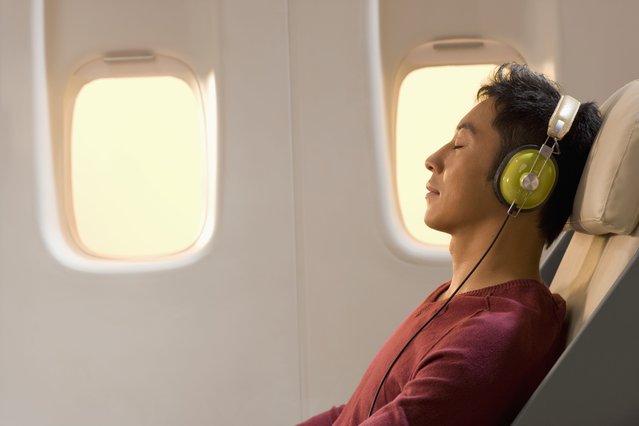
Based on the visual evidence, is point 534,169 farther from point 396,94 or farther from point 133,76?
point 133,76

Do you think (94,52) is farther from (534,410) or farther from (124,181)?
(534,410)

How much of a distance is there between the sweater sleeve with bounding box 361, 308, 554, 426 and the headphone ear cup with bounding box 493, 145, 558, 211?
0.21 meters

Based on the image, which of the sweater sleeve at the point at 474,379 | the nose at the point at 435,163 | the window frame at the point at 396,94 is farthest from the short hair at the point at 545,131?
the window frame at the point at 396,94

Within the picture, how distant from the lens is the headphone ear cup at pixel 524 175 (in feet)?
→ 4.49

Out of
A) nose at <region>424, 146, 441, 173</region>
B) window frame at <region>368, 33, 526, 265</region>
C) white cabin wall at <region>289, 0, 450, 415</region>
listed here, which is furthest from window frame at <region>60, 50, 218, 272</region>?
nose at <region>424, 146, 441, 173</region>

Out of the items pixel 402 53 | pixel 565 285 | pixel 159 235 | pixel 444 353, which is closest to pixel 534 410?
pixel 444 353

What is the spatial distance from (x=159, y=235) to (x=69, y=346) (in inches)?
19.7

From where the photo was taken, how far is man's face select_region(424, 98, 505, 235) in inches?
58.1

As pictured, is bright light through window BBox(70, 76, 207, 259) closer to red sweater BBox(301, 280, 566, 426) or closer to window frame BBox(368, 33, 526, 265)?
window frame BBox(368, 33, 526, 265)

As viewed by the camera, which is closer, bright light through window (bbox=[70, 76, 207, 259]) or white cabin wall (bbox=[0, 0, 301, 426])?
white cabin wall (bbox=[0, 0, 301, 426])

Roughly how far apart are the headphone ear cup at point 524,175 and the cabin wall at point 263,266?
1208 millimetres

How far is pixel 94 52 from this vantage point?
2.84 metres

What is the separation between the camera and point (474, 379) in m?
1.20

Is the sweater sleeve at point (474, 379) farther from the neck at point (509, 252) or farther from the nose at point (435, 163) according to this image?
the nose at point (435, 163)
